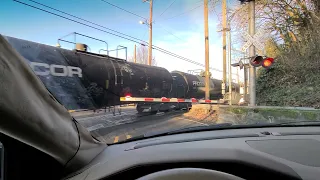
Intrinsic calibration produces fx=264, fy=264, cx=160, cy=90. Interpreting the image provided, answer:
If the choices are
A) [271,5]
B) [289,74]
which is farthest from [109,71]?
[271,5]

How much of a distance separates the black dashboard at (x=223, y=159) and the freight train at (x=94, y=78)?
133 centimetres

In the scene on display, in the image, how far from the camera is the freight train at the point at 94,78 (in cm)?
332

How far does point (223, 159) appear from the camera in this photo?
1604 millimetres

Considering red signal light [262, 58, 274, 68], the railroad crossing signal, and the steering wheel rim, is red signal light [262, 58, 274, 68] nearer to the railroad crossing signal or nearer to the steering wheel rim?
the railroad crossing signal

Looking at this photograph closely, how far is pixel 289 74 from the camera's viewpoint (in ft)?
41.7

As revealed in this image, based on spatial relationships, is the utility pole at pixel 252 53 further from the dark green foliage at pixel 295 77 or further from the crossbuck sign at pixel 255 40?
the dark green foliage at pixel 295 77

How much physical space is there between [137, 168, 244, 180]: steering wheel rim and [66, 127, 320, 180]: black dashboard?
0.32 ft

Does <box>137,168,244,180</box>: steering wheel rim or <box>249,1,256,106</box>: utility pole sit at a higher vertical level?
<box>249,1,256,106</box>: utility pole

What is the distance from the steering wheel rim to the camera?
55.3 inches

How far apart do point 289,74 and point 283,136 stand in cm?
1188

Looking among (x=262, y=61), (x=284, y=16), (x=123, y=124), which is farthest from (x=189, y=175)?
(x=284, y=16)

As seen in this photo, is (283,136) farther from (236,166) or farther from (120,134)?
(120,134)

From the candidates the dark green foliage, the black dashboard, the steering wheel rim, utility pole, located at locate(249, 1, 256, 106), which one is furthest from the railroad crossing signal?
the steering wheel rim

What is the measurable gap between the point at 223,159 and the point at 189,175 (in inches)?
11.8
